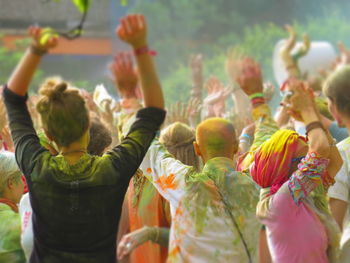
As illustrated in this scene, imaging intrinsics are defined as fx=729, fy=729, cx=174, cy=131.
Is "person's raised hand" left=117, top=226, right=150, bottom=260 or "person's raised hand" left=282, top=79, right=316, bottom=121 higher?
"person's raised hand" left=282, top=79, right=316, bottom=121

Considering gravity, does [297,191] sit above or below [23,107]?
below

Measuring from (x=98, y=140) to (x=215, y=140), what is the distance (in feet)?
1.69

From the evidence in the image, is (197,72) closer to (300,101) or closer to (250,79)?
(250,79)

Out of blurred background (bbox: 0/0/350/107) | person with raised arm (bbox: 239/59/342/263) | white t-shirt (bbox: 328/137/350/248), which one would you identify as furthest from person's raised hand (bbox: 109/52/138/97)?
blurred background (bbox: 0/0/350/107)

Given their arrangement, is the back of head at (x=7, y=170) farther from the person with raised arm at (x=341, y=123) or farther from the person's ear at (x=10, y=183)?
the person with raised arm at (x=341, y=123)

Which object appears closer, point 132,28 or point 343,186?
point 132,28

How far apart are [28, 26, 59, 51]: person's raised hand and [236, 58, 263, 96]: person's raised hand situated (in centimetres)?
138

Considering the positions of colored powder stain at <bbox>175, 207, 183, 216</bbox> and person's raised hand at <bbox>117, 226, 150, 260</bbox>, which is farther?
colored powder stain at <bbox>175, 207, 183, 216</bbox>

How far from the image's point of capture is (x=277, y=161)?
2590 millimetres

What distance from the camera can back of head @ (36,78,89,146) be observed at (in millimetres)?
2268

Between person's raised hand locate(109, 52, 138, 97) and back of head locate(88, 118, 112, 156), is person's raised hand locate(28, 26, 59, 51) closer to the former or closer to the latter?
person's raised hand locate(109, 52, 138, 97)

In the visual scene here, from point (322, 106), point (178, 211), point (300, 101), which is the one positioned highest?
point (300, 101)

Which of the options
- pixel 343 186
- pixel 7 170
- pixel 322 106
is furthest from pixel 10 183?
pixel 322 106

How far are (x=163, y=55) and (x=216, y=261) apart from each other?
21214 millimetres
